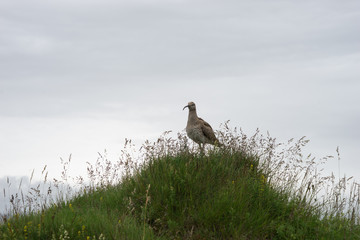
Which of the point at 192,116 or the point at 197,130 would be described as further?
the point at 192,116

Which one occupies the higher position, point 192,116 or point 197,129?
point 192,116

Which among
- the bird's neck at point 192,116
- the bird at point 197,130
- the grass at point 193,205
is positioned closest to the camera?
the grass at point 193,205

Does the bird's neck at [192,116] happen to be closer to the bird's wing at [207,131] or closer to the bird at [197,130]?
the bird at [197,130]

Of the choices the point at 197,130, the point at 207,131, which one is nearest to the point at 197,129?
the point at 197,130

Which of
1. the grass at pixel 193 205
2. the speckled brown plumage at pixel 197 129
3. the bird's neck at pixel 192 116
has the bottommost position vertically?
the grass at pixel 193 205

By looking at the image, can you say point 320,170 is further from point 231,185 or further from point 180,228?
point 180,228

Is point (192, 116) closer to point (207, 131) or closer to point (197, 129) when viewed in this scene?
point (197, 129)

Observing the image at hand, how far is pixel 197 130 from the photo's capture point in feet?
34.8

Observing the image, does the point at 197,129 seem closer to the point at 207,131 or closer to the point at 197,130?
the point at 197,130

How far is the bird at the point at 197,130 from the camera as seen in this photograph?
418 inches

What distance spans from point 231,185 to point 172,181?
119 centimetres

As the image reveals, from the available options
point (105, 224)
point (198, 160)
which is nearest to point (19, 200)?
point (105, 224)

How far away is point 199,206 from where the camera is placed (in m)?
7.41

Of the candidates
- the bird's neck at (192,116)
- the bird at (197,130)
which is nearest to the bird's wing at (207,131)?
the bird at (197,130)
